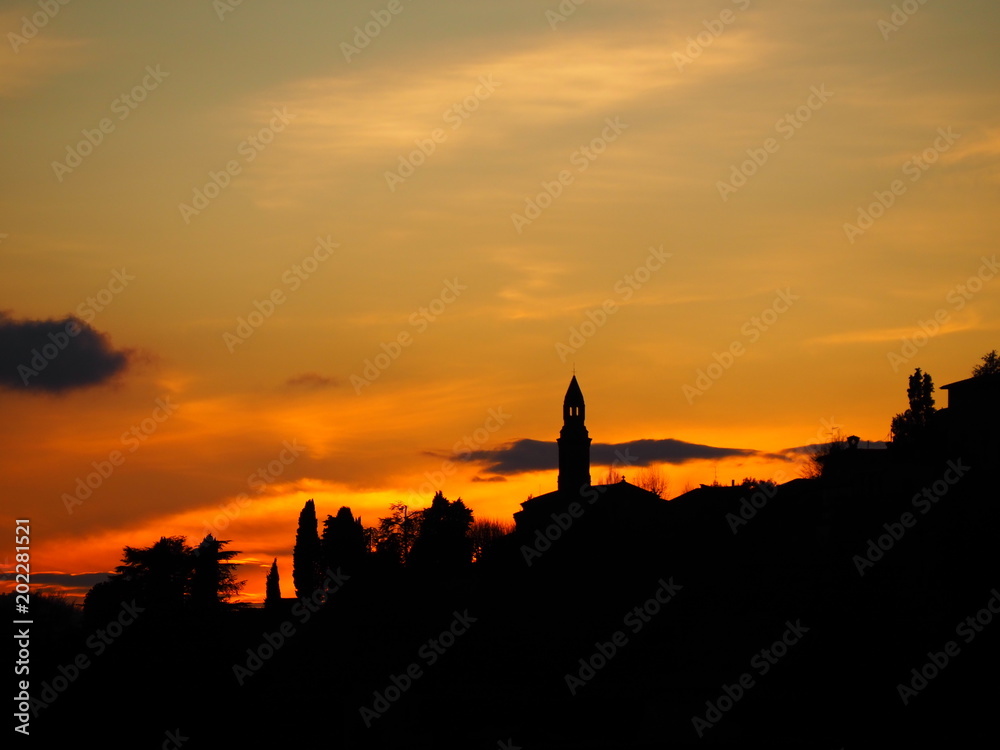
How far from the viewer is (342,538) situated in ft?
406

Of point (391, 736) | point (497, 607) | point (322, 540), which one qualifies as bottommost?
point (391, 736)

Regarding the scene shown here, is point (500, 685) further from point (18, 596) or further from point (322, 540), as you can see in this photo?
point (322, 540)

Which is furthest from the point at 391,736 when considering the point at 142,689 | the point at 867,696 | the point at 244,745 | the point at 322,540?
the point at 322,540

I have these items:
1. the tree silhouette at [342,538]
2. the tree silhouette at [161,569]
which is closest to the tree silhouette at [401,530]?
the tree silhouette at [342,538]

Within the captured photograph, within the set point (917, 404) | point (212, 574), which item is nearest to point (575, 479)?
point (917, 404)

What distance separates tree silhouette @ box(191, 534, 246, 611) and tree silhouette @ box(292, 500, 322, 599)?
2091 inches

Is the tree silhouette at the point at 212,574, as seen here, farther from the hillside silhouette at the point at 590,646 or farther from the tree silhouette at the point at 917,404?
the tree silhouette at the point at 917,404

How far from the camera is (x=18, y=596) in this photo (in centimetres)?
4378

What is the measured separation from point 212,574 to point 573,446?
206ft

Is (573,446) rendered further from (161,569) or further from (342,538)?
(161,569)

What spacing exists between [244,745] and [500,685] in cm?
1075

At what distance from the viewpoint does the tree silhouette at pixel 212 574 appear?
67562 millimetres

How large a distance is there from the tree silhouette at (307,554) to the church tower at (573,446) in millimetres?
25489

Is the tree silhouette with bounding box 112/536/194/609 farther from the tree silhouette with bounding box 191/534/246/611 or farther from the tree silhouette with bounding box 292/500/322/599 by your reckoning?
the tree silhouette with bounding box 292/500/322/599
